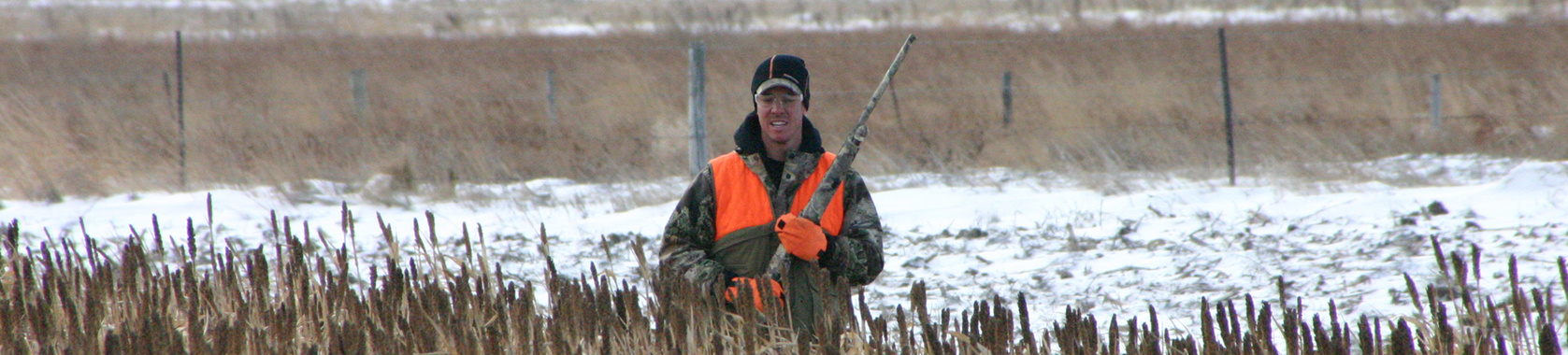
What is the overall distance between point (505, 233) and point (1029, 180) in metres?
4.11

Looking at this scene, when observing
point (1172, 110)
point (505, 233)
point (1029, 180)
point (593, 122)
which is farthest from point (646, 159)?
point (1172, 110)

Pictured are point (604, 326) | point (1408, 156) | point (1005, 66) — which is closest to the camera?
point (604, 326)

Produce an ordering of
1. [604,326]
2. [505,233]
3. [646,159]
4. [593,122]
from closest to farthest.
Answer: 1. [604,326]
2. [505,233]
3. [646,159]
4. [593,122]

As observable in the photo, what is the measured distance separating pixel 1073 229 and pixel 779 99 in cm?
393

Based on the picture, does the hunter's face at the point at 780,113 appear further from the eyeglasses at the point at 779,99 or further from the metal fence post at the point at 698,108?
the metal fence post at the point at 698,108

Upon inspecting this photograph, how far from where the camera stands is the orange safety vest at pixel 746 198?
3070 mm

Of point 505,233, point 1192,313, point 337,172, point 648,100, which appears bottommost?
point 1192,313

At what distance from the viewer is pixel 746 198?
3.08m

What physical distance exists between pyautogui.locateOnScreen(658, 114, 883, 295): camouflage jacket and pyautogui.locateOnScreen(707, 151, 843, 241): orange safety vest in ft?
0.06

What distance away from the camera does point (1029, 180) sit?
30.9ft

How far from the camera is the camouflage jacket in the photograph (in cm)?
304

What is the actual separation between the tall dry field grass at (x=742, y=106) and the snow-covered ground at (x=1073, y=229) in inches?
37.3

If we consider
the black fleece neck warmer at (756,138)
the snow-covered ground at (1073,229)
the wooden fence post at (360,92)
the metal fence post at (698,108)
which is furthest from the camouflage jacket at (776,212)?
the wooden fence post at (360,92)

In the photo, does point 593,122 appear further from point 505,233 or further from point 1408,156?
point 1408,156
